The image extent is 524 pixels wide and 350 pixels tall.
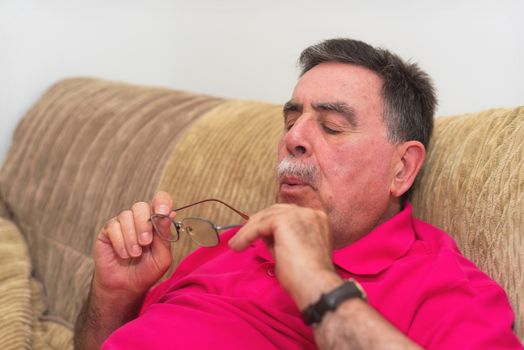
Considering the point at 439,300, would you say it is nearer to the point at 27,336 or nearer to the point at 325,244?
the point at 325,244

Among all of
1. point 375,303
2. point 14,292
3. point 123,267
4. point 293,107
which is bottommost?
point 14,292

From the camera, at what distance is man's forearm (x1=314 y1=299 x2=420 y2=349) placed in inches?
32.5

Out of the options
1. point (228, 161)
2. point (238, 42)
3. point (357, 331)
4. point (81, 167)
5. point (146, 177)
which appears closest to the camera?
point (357, 331)

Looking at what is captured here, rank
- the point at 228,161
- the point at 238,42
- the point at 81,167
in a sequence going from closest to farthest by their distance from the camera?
the point at 228,161 < the point at 81,167 < the point at 238,42

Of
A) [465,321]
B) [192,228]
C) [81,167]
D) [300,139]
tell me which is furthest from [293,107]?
[81,167]

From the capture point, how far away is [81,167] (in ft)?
6.13

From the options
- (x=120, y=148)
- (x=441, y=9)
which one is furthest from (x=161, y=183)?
(x=441, y=9)

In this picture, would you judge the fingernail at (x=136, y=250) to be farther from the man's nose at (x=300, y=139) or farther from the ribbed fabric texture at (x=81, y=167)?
the ribbed fabric texture at (x=81, y=167)

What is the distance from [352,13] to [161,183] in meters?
0.77

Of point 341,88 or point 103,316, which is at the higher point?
point 341,88

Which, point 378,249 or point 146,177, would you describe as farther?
point 146,177

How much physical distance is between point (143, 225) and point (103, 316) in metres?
0.25

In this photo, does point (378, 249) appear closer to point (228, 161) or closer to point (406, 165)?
point (406, 165)

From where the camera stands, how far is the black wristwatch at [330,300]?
2.79 feet
